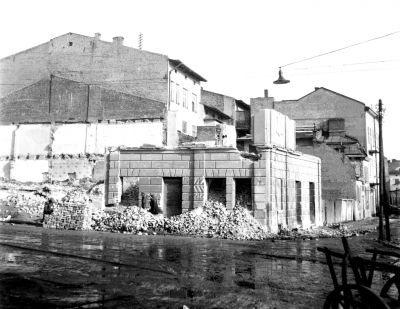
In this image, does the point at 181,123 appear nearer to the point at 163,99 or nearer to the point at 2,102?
the point at 163,99

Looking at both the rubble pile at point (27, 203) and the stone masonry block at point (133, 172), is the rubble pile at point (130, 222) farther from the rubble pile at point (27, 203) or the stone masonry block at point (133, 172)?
the rubble pile at point (27, 203)

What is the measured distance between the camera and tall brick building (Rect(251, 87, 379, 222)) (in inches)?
1531

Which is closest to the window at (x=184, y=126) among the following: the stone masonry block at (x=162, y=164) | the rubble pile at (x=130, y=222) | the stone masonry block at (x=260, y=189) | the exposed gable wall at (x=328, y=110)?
the exposed gable wall at (x=328, y=110)

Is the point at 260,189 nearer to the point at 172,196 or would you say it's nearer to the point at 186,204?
the point at 186,204

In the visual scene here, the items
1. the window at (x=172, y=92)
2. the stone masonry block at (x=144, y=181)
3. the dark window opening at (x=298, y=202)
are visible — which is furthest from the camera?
the window at (x=172, y=92)

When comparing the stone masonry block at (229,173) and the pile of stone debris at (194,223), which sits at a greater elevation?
the stone masonry block at (229,173)

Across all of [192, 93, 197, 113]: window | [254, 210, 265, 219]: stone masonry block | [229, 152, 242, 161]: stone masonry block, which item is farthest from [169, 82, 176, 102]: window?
[254, 210, 265, 219]: stone masonry block

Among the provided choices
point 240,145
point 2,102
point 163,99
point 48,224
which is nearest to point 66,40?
point 2,102

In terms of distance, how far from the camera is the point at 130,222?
20641 millimetres

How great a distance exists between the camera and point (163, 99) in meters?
39.3

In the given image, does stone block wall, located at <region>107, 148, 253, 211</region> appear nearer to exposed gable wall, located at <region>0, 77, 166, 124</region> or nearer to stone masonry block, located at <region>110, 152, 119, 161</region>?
stone masonry block, located at <region>110, 152, 119, 161</region>

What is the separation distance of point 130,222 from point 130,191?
2619 millimetres

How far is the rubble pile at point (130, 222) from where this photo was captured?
20.4m

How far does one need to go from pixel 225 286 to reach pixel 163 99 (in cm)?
3186
